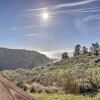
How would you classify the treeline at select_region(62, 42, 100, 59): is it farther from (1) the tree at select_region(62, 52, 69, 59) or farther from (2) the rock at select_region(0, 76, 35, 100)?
(2) the rock at select_region(0, 76, 35, 100)

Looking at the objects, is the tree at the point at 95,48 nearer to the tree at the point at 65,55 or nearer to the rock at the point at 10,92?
the tree at the point at 65,55

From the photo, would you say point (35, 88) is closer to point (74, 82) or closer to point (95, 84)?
point (74, 82)

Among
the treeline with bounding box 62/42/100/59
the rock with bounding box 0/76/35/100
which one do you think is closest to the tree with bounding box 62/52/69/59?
the treeline with bounding box 62/42/100/59

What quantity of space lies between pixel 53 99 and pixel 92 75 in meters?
13.5

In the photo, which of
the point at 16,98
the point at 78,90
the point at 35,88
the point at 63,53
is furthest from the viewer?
the point at 63,53

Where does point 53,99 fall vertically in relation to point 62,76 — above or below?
below

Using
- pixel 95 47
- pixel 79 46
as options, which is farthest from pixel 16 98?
pixel 79 46

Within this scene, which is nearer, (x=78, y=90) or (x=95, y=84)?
(x=78, y=90)

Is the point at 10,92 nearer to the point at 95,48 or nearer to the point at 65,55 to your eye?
the point at 95,48

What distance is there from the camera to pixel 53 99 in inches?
735

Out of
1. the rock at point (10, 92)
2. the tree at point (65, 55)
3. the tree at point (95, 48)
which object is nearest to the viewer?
the rock at point (10, 92)

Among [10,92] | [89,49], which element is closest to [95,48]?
[89,49]

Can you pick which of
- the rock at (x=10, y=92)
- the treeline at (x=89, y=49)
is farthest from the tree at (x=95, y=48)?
the rock at (x=10, y=92)

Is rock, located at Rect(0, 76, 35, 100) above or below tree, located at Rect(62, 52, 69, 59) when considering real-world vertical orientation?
below
